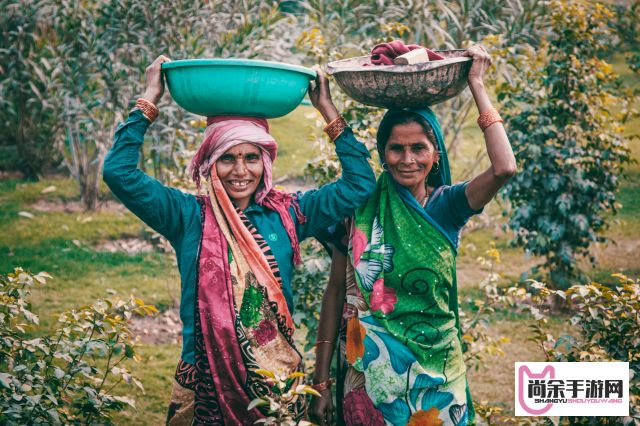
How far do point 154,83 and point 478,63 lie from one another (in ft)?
4.17

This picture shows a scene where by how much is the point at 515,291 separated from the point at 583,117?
325 cm

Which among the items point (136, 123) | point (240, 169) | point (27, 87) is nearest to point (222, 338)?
point (240, 169)

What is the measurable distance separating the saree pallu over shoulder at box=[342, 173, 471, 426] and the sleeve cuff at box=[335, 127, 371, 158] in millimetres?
242

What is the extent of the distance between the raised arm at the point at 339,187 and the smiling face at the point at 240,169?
0.26 meters

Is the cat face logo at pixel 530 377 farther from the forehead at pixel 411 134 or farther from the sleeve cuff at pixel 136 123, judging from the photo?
the sleeve cuff at pixel 136 123

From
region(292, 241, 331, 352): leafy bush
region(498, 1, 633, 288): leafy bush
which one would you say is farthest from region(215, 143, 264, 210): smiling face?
region(498, 1, 633, 288): leafy bush

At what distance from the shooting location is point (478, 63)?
8.61 ft

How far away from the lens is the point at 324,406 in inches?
111

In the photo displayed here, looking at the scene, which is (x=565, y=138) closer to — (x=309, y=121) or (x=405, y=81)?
(x=309, y=121)

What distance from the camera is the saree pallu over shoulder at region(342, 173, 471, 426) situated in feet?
8.71

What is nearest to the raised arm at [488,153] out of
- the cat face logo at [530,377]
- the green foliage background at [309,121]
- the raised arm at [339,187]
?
the raised arm at [339,187]

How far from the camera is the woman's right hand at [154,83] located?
104 inches

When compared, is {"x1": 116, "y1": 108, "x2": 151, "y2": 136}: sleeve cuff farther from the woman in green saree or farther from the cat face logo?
the cat face logo

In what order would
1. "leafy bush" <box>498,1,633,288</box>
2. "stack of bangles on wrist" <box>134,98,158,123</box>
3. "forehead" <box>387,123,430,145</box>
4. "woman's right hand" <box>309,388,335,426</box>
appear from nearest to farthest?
"stack of bangles on wrist" <box>134,98,158,123</box>
"forehead" <box>387,123,430,145</box>
"woman's right hand" <box>309,388,335,426</box>
"leafy bush" <box>498,1,633,288</box>
